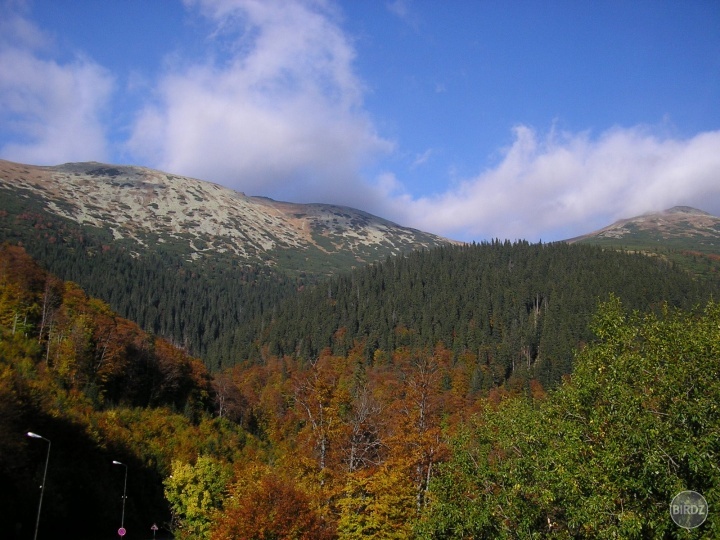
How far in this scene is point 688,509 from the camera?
15211 mm

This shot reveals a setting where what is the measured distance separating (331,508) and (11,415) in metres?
27.0

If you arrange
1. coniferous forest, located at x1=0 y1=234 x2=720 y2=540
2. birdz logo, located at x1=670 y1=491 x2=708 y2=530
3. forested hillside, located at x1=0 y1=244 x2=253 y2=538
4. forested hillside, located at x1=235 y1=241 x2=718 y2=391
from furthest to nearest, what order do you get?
forested hillside, located at x1=235 y1=241 x2=718 y2=391
forested hillside, located at x1=0 y1=244 x2=253 y2=538
coniferous forest, located at x1=0 y1=234 x2=720 y2=540
birdz logo, located at x1=670 y1=491 x2=708 y2=530

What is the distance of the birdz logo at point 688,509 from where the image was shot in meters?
15.0

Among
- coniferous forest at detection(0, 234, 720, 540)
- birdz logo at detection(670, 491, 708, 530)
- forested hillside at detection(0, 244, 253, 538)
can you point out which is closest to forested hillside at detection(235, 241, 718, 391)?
coniferous forest at detection(0, 234, 720, 540)

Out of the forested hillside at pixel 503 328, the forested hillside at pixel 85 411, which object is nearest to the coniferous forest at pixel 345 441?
the forested hillside at pixel 85 411

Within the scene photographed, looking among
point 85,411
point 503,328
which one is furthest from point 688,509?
point 503,328

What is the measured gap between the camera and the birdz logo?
1498cm

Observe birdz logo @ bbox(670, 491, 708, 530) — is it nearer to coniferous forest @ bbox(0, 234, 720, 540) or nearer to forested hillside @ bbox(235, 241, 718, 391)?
coniferous forest @ bbox(0, 234, 720, 540)

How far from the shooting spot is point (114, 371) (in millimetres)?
79312

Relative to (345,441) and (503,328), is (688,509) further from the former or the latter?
(503,328)

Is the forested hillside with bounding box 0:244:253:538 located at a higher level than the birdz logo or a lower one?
lower

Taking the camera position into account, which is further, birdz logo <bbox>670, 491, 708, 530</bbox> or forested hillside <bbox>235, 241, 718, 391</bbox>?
forested hillside <bbox>235, 241, 718, 391</bbox>

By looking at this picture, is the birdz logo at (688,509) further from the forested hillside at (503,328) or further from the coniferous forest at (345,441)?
the forested hillside at (503,328)

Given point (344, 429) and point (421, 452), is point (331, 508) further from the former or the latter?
point (421, 452)
